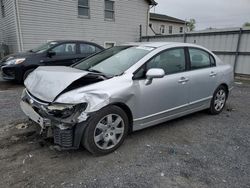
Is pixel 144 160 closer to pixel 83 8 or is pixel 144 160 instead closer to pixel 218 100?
pixel 218 100

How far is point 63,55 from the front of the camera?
23.0 ft

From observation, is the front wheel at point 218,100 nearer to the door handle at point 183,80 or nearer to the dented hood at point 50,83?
the door handle at point 183,80

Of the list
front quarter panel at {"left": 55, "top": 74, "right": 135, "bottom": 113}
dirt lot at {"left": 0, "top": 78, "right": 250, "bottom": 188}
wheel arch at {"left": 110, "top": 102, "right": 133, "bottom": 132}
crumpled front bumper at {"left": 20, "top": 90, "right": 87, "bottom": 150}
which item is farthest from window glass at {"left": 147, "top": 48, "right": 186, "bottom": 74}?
crumpled front bumper at {"left": 20, "top": 90, "right": 87, "bottom": 150}

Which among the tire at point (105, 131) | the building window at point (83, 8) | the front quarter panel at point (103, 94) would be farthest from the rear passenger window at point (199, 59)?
the building window at point (83, 8)

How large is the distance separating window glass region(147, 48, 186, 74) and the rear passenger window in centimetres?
25

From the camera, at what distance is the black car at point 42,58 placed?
634cm

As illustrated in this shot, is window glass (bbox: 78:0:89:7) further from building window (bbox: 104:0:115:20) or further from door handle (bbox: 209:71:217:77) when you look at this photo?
door handle (bbox: 209:71:217:77)

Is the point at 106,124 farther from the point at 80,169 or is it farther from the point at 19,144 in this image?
the point at 19,144

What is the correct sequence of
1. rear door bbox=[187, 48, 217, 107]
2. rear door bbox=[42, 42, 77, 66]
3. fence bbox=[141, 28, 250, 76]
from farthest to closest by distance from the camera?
1. fence bbox=[141, 28, 250, 76]
2. rear door bbox=[42, 42, 77, 66]
3. rear door bbox=[187, 48, 217, 107]

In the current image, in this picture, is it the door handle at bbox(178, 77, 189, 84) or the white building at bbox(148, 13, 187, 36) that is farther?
the white building at bbox(148, 13, 187, 36)

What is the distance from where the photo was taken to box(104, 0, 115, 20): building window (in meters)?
12.6

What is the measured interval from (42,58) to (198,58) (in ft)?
16.1

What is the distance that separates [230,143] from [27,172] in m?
2.90

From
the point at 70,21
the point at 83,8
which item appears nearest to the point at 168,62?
the point at 70,21
